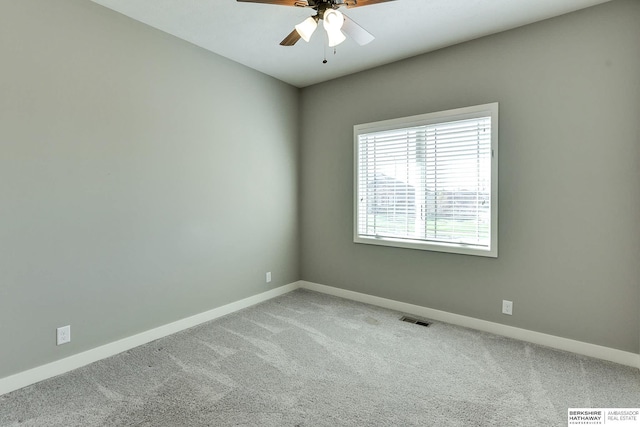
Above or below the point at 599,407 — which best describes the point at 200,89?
above

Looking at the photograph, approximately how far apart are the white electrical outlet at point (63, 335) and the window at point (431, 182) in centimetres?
278

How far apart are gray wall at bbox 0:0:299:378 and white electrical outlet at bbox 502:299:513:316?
258cm

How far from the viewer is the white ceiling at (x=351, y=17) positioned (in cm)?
243

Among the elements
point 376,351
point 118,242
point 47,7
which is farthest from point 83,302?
point 376,351

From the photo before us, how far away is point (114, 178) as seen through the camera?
2.55 m

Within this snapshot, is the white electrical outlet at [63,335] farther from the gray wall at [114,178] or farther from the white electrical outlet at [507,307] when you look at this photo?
the white electrical outlet at [507,307]

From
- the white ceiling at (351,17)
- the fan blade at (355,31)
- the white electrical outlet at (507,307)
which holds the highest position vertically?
the white ceiling at (351,17)

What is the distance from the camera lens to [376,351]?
102 inches

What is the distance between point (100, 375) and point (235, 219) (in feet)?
5.86

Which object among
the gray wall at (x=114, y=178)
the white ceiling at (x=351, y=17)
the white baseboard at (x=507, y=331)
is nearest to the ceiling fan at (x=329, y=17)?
the white ceiling at (x=351, y=17)

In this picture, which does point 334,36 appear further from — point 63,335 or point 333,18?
point 63,335

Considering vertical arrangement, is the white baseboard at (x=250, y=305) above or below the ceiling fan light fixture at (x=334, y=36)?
below

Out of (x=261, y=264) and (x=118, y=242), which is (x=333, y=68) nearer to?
(x=261, y=264)

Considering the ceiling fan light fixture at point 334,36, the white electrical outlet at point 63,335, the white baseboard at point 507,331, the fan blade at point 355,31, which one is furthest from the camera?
the white baseboard at point 507,331
